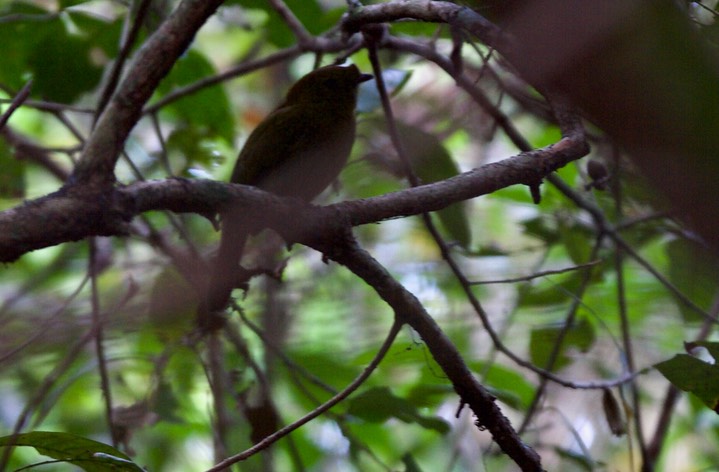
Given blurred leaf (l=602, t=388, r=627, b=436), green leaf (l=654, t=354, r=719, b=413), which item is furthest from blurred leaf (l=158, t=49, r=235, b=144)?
green leaf (l=654, t=354, r=719, b=413)

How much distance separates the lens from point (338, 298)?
13.1 ft

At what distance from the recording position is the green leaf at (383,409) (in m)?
2.54

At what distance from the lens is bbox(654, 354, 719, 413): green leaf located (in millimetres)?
1849

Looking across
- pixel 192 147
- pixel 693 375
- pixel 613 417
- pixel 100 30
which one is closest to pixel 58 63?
pixel 100 30

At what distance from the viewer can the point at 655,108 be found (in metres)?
0.61

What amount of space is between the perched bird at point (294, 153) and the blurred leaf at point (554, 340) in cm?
114

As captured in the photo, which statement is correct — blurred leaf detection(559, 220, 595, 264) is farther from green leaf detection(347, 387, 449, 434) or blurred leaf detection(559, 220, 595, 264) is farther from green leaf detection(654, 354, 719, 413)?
green leaf detection(654, 354, 719, 413)

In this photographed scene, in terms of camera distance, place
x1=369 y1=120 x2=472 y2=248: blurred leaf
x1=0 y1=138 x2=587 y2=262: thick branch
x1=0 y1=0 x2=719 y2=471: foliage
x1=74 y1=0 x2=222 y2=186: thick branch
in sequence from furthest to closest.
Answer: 1. x1=369 y1=120 x2=472 y2=248: blurred leaf
2. x1=0 y1=0 x2=719 y2=471: foliage
3. x1=74 y1=0 x2=222 y2=186: thick branch
4. x1=0 y1=138 x2=587 y2=262: thick branch

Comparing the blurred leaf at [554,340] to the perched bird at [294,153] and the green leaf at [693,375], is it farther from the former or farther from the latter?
the green leaf at [693,375]

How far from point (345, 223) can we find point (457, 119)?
2.57 metres

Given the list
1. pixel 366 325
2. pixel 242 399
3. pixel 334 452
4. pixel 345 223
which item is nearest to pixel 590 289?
pixel 366 325

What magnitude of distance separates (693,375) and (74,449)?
1.32m

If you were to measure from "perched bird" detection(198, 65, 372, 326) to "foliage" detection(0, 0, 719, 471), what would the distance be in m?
0.15

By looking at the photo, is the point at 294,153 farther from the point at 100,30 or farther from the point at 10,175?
the point at 10,175
